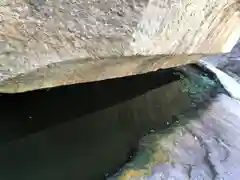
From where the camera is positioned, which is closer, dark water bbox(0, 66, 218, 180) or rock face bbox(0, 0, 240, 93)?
rock face bbox(0, 0, 240, 93)

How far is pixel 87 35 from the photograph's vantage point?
3.85 feet

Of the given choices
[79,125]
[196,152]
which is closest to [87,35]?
[79,125]

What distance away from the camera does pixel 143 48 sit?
51.7 inches

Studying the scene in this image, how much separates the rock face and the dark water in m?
0.20

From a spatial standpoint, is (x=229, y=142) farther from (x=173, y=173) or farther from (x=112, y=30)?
(x=112, y=30)

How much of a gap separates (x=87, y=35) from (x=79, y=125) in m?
0.48

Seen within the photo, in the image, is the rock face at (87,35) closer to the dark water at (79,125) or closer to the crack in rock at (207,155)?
the dark water at (79,125)

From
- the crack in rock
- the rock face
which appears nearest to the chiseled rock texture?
the crack in rock

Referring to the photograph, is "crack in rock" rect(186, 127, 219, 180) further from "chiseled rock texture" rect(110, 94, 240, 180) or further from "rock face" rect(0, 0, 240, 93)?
"rock face" rect(0, 0, 240, 93)

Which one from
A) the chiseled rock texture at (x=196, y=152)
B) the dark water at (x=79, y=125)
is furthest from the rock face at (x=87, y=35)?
the chiseled rock texture at (x=196, y=152)

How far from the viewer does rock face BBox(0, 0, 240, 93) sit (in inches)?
42.4

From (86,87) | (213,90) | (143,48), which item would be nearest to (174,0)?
(143,48)

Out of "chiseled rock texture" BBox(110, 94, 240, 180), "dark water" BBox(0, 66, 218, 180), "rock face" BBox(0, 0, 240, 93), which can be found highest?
"rock face" BBox(0, 0, 240, 93)

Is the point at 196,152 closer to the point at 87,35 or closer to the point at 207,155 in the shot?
the point at 207,155
